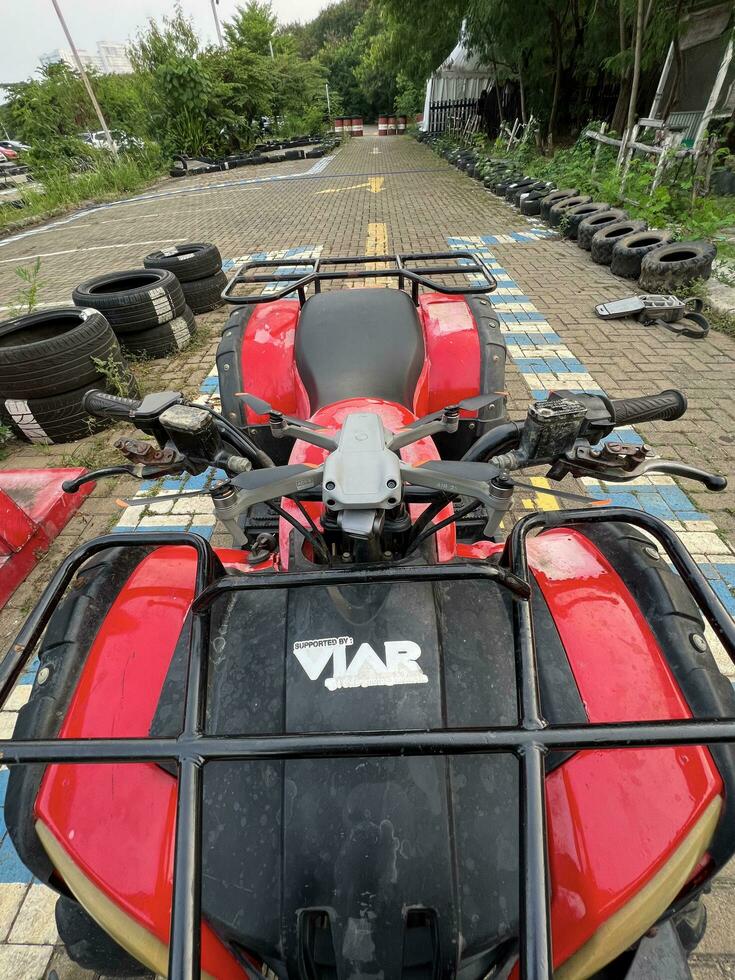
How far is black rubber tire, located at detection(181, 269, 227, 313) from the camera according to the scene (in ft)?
21.5

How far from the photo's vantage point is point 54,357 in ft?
12.7

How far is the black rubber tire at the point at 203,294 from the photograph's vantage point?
655 centimetres

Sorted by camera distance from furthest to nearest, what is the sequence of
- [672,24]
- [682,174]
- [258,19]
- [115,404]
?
[258,19] < [672,24] < [682,174] < [115,404]

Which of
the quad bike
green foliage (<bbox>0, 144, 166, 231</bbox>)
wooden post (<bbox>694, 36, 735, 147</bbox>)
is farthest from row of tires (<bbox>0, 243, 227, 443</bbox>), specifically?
green foliage (<bbox>0, 144, 166, 231</bbox>)

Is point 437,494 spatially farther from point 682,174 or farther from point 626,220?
point 682,174

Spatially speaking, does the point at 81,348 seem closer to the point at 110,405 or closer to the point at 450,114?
the point at 110,405

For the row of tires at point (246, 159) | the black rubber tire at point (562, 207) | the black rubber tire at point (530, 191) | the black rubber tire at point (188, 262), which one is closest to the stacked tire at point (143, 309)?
the black rubber tire at point (188, 262)

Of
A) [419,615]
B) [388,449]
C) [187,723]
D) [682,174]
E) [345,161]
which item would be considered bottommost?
[345,161]

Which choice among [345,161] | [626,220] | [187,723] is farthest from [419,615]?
[345,161]

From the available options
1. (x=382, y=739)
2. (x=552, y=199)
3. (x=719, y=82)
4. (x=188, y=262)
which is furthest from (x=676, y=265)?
(x=382, y=739)

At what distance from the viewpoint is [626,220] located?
7676 millimetres

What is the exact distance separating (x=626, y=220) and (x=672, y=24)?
258 inches

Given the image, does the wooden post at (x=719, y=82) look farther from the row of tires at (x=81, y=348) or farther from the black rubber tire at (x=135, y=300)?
the row of tires at (x=81, y=348)

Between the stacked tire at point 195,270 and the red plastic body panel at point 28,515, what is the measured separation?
3.47m
